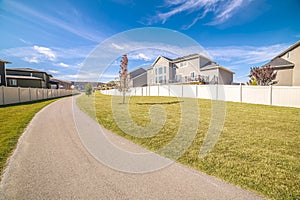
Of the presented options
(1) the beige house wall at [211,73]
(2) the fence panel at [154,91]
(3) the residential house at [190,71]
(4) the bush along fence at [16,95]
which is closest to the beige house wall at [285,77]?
(3) the residential house at [190,71]

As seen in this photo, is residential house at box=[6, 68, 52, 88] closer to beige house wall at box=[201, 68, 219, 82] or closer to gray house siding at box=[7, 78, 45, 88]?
gray house siding at box=[7, 78, 45, 88]

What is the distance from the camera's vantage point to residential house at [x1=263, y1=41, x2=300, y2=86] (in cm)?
1883

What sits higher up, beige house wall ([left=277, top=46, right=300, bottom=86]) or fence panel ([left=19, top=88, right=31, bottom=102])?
beige house wall ([left=277, top=46, right=300, bottom=86])

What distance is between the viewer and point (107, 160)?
3227mm

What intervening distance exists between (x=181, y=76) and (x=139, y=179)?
94.1ft

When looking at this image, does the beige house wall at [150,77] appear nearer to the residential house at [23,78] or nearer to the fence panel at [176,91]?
the fence panel at [176,91]

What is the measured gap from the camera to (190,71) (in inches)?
1141

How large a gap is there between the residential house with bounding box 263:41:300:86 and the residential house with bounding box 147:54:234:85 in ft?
26.9

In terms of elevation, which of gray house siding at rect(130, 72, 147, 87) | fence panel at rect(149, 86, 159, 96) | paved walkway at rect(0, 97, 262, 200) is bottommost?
paved walkway at rect(0, 97, 262, 200)

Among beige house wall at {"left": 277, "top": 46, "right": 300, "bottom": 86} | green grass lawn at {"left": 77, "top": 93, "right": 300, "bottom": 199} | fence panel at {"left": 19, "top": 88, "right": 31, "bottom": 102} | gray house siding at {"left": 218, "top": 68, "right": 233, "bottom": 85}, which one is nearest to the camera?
green grass lawn at {"left": 77, "top": 93, "right": 300, "bottom": 199}

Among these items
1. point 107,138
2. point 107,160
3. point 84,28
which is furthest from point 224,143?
point 84,28

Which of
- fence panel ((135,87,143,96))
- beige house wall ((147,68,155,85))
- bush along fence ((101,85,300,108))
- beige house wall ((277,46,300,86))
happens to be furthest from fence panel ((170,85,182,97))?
beige house wall ((277,46,300,86))

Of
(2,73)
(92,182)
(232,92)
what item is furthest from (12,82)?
(232,92)

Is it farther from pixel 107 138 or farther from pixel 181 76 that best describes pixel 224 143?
pixel 181 76
